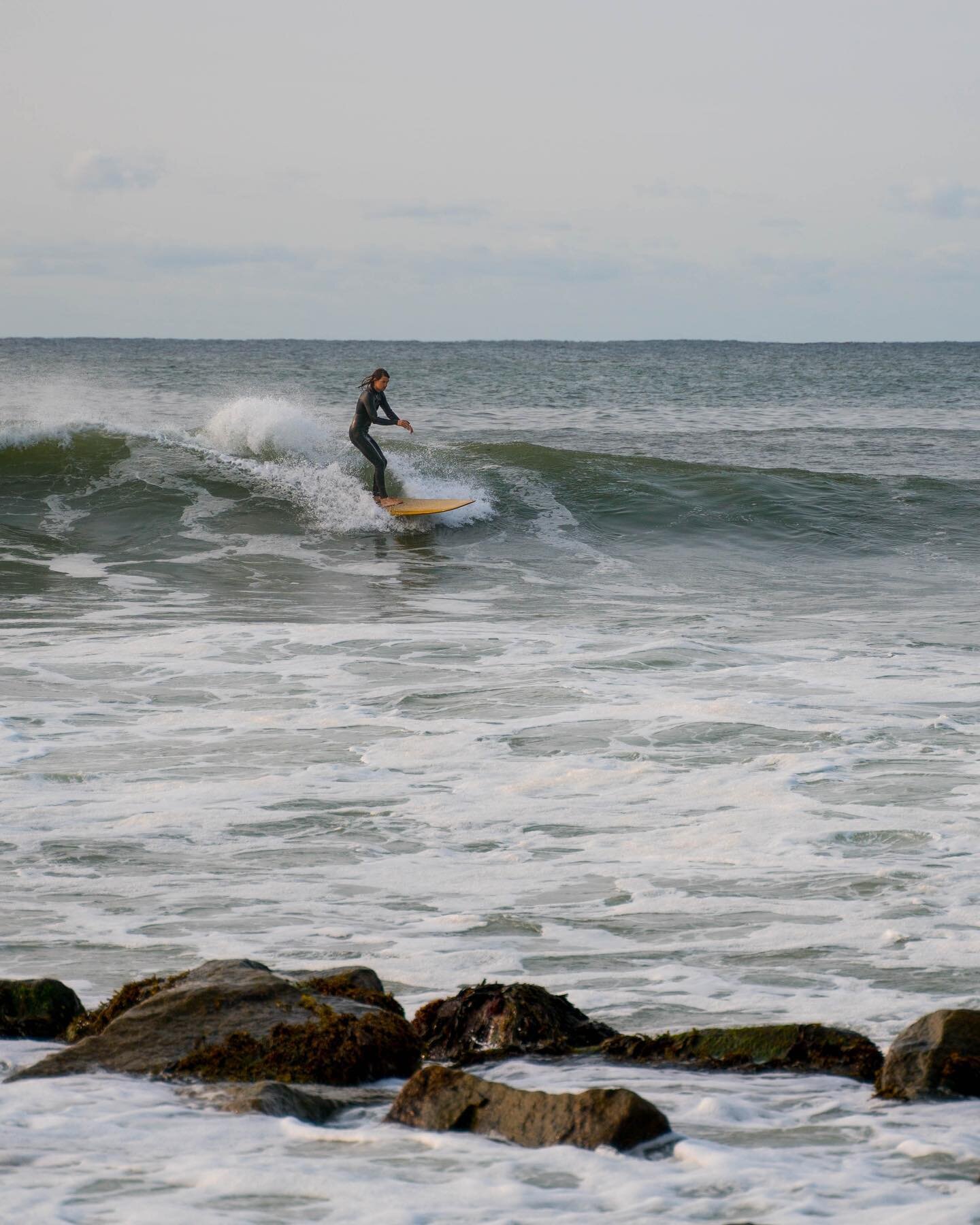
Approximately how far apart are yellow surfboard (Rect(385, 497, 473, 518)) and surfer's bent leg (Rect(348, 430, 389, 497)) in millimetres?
264

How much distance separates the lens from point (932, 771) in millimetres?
6836

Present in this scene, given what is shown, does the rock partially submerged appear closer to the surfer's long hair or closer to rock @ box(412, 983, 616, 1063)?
rock @ box(412, 983, 616, 1063)

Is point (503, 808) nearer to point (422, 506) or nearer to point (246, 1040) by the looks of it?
point (246, 1040)

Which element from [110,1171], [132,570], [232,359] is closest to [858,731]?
[110,1171]

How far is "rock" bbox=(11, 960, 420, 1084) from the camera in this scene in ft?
11.6

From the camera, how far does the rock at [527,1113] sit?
304 centimetres

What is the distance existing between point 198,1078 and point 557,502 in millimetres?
17047

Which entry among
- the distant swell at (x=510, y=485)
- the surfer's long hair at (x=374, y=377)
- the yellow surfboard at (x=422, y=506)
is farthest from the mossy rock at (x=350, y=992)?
the distant swell at (x=510, y=485)

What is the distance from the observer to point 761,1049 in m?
3.66

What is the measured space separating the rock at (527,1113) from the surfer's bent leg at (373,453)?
44.0 feet

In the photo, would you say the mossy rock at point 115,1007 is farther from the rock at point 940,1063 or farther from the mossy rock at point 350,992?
the rock at point 940,1063

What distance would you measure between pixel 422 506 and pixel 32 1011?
1424 cm

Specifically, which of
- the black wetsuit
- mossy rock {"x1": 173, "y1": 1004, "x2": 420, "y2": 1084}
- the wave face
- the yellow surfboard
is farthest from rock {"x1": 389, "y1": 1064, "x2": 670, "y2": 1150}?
the yellow surfboard

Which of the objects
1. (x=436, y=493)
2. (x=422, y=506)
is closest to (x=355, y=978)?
(x=422, y=506)
